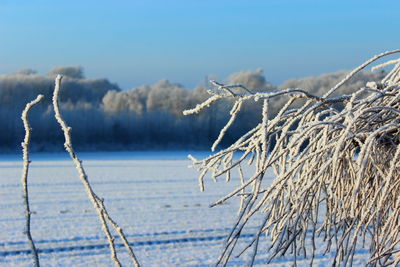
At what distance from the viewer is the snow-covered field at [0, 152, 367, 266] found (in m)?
8.75

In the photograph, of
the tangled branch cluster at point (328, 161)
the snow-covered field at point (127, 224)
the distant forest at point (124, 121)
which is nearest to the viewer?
the tangled branch cluster at point (328, 161)

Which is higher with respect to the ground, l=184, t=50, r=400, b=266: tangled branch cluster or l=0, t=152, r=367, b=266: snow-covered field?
l=184, t=50, r=400, b=266: tangled branch cluster

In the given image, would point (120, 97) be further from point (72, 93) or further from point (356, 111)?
point (356, 111)

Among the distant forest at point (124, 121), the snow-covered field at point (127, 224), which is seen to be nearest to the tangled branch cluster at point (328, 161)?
the snow-covered field at point (127, 224)

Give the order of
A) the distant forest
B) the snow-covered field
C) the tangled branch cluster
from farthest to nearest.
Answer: the distant forest
the snow-covered field
the tangled branch cluster

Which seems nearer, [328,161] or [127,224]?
[328,161]

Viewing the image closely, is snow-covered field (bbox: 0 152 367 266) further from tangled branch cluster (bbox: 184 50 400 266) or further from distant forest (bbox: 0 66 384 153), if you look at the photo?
distant forest (bbox: 0 66 384 153)

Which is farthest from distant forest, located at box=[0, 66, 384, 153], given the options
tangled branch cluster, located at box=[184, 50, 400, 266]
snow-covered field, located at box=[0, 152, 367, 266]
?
tangled branch cluster, located at box=[184, 50, 400, 266]

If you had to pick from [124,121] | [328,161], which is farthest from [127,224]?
[124,121]

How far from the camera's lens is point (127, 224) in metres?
11.5

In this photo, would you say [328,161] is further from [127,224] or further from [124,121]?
[124,121]

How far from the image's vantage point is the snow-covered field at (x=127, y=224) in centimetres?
875

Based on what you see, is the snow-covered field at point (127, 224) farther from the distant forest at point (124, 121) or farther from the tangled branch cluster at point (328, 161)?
the distant forest at point (124, 121)

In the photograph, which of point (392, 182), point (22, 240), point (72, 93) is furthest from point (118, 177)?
point (72, 93)
